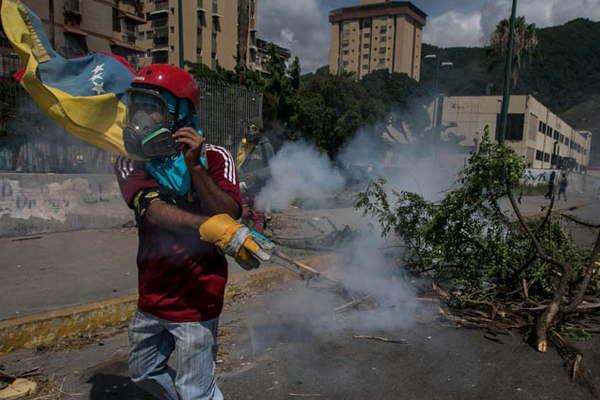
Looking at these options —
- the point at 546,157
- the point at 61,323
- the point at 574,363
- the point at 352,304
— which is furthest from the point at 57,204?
the point at 546,157

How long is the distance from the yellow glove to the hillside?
14115 mm

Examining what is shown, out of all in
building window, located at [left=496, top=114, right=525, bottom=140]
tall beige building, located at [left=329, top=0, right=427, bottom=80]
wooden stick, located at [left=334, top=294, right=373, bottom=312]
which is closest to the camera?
wooden stick, located at [left=334, top=294, right=373, bottom=312]

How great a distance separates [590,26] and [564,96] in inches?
306

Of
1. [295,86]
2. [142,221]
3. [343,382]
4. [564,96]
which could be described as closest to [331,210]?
[295,86]

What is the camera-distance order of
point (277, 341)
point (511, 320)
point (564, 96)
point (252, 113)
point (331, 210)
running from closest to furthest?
point (277, 341) → point (511, 320) → point (252, 113) → point (331, 210) → point (564, 96)

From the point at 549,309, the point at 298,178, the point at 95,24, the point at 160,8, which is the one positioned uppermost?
the point at 160,8

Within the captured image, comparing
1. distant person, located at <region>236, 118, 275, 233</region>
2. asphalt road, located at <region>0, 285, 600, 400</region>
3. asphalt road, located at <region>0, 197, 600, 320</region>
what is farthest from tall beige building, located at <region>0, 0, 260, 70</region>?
asphalt road, located at <region>0, 285, 600, 400</region>

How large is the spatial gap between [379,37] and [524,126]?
60176 millimetres

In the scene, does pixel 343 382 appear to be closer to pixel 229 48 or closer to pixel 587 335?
pixel 587 335

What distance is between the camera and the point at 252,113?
10336 millimetres

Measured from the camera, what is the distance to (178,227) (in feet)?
6.02

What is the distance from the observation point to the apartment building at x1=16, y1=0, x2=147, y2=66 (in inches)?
1313

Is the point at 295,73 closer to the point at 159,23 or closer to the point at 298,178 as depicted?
the point at 298,178

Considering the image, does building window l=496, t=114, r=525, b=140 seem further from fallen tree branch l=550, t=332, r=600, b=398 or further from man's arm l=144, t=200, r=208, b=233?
man's arm l=144, t=200, r=208, b=233
